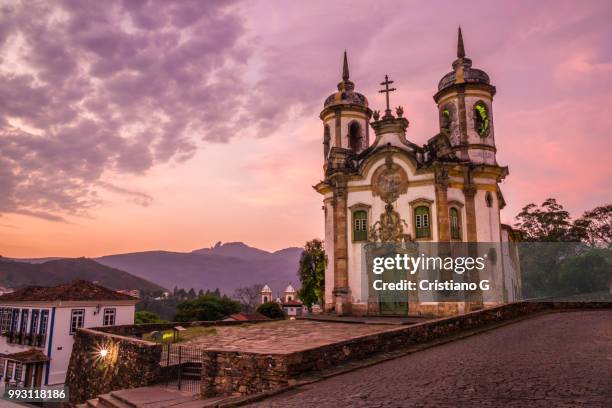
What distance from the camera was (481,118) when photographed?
27047 mm

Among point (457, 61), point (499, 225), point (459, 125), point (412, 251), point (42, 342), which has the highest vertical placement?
point (457, 61)

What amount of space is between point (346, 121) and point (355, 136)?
3.77ft

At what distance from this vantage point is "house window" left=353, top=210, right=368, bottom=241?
2567 cm

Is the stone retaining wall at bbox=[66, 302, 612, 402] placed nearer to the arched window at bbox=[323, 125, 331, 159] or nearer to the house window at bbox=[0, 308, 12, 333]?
the house window at bbox=[0, 308, 12, 333]

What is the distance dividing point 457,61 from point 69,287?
90.0 feet

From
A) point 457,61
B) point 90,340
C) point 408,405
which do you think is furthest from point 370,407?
point 457,61

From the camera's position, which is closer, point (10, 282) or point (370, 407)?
point (370, 407)

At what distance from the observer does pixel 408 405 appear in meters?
7.02

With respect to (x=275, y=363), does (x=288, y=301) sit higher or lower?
lower

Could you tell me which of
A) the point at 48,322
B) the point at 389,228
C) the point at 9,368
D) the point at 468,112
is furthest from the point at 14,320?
the point at 468,112

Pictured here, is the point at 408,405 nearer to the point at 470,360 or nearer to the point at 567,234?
the point at 470,360

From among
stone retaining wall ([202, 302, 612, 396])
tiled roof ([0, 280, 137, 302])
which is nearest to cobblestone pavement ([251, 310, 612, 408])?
stone retaining wall ([202, 302, 612, 396])

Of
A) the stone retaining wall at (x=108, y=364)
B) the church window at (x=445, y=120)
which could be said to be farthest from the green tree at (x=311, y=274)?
the stone retaining wall at (x=108, y=364)

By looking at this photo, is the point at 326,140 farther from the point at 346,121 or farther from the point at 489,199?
the point at 489,199
